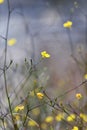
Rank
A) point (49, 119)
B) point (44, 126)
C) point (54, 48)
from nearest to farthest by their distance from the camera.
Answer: point (49, 119), point (44, 126), point (54, 48)

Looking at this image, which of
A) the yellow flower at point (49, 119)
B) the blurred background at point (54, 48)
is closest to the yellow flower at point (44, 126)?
the yellow flower at point (49, 119)

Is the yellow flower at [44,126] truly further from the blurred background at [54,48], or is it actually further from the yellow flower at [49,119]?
the blurred background at [54,48]

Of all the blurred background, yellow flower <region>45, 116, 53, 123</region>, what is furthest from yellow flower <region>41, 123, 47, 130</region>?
the blurred background

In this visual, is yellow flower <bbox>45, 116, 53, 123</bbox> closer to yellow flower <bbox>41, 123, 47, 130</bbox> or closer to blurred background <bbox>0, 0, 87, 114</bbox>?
yellow flower <bbox>41, 123, 47, 130</bbox>

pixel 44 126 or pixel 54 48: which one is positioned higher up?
pixel 54 48

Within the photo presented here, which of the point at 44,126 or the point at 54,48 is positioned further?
the point at 54,48

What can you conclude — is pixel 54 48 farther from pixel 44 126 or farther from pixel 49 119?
pixel 49 119

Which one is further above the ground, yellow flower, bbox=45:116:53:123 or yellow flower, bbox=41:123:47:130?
yellow flower, bbox=45:116:53:123

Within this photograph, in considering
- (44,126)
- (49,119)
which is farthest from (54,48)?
(49,119)

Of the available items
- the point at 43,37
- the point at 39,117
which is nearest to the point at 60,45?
the point at 43,37

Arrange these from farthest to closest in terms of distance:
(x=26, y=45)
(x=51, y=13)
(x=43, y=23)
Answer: (x=51, y=13), (x=43, y=23), (x=26, y=45)

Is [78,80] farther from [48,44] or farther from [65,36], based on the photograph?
[65,36]
